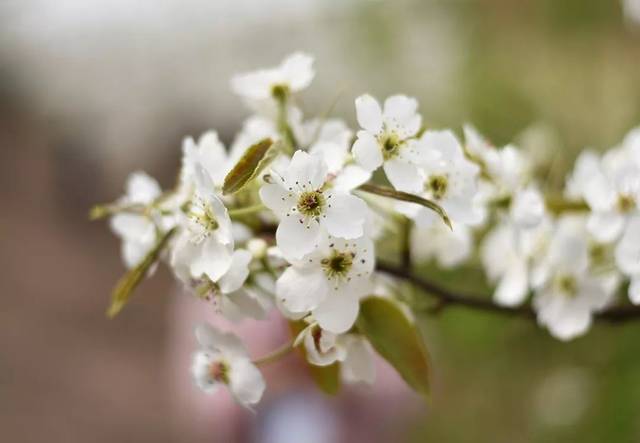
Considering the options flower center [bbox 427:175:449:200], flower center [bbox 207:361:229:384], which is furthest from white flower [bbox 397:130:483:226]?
flower center [bbox 207:361:229:384]

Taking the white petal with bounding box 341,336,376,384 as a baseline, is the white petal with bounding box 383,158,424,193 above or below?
above

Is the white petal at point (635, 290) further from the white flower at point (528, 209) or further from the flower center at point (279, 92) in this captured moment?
the flower center at point (279, 92)

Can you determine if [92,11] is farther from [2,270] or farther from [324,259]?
[324,259]

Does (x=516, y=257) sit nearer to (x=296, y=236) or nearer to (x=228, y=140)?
(x=296, y=236)

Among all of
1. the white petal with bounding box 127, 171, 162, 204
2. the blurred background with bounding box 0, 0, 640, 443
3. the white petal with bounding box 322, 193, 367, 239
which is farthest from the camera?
the blurred background with bounding box 0, 0, 640, 443

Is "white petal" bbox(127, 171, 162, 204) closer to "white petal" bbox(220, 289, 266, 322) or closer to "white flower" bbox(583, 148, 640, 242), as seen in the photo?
"white petal" bbox(220, 289, 266, 322)

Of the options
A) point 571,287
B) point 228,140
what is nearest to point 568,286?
point 571,287

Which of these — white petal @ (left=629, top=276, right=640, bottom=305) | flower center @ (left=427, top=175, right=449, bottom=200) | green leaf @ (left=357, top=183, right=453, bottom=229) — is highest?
green leaf @ (left=357, top=183, right=453, bottom=229)

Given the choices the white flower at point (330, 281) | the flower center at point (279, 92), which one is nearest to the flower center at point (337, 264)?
the white flower at point (330, 281)
